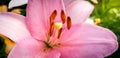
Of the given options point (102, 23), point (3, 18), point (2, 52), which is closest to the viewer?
point (3, 18)

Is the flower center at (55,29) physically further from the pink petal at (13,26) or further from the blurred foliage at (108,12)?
the blurred foliage at (108,12)

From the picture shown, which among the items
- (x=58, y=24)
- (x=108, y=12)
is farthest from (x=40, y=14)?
(x=108, y=12)

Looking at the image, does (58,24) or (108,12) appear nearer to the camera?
(58,24)

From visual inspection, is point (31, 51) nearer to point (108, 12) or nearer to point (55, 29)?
point (55, 29)

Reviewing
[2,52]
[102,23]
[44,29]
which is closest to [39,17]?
[44,29]

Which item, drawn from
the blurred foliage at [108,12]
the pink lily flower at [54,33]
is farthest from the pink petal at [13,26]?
the blurred foliage at [108,12]

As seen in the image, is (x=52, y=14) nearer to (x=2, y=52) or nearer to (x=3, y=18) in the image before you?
(x=3, y=18)
